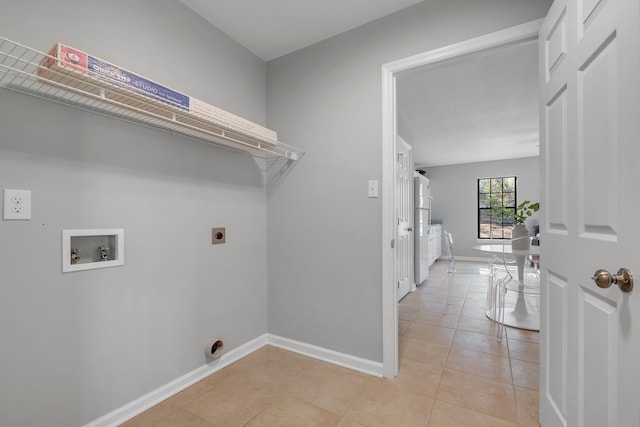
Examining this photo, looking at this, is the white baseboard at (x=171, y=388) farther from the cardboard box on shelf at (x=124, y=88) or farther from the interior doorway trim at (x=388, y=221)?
the cardboard box on shelf at (x=124, y=88)

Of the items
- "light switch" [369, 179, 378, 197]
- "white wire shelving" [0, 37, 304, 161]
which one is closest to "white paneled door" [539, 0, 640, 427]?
"light switch" [369, 179, 378, 197]

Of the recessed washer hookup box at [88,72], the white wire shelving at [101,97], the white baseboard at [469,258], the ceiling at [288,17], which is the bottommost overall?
the white baseboard at [469,258]

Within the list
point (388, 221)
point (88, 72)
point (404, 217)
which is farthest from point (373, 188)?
point (404, 217)

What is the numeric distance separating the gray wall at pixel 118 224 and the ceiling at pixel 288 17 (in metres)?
0.12

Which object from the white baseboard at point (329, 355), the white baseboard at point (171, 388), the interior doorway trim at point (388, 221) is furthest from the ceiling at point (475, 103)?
the white baseboard at point (171, 388)

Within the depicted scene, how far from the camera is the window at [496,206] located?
6.75 m

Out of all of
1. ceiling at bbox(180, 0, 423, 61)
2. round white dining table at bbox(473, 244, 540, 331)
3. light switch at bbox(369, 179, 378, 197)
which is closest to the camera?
ceiling at bbox(180, 0, 423, 61)

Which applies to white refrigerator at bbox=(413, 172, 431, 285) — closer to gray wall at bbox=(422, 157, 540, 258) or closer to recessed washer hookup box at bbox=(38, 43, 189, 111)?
gray wall at bbox=(422, 157, 540, 258)

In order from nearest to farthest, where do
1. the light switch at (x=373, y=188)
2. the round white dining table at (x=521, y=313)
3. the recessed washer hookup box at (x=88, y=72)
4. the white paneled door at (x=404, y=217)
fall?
1. the recessed washer hookup box at (x=88, y=72)
2. the light switch at (x=373, y=188)
3. the round white dining table at (x=521, y=313)
4. the white paneled door at (x=404, y=217)

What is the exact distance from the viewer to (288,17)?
6.13 ft

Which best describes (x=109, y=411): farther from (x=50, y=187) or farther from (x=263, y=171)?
(x=263, y=171)

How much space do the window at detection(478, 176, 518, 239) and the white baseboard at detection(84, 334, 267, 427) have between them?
6658 millimetres

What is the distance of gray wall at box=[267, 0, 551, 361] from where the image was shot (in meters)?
1.84

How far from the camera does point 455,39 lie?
166 centimetres
